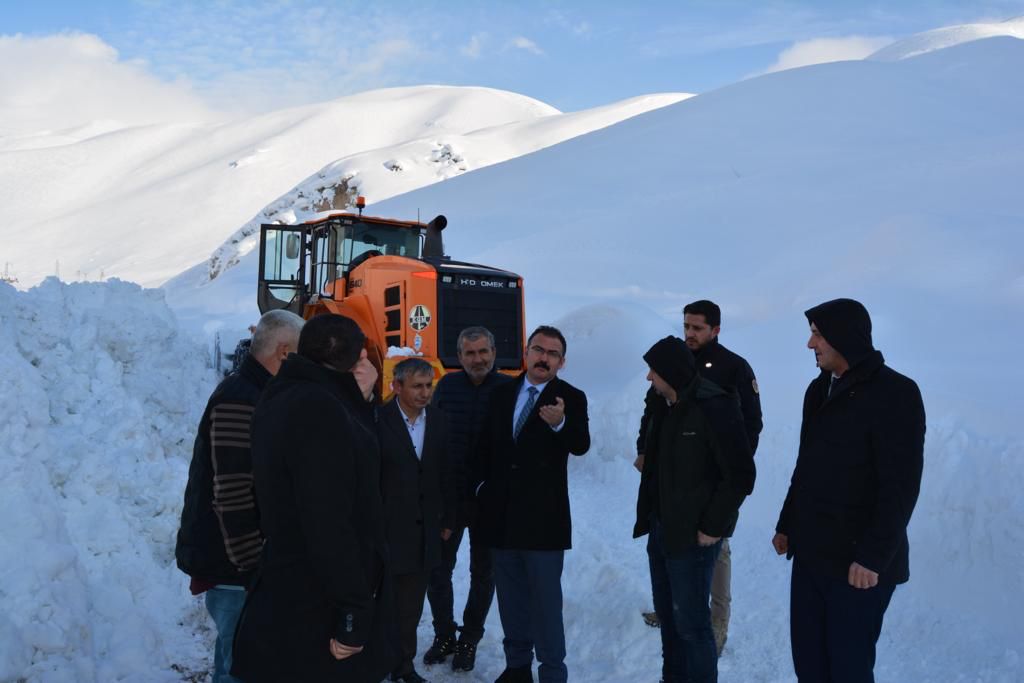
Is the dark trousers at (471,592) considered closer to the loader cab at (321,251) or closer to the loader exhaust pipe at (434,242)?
the loader exhaust pipe at (434,242)

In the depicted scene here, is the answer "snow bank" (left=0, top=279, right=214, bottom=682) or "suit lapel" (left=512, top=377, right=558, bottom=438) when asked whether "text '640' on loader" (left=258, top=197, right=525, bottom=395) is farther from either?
"suit lapel" (left=512, top=377, right=558, bottom=438)

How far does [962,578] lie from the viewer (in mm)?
5805

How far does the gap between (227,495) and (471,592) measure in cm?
240

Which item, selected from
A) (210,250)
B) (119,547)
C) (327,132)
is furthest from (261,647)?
(327,132)

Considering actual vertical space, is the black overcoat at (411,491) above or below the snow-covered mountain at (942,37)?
below

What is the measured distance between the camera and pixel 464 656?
16.8 feet

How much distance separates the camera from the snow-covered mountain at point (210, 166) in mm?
54969

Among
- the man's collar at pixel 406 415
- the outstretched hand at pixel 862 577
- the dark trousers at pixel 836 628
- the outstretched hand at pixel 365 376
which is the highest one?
the outstretched hand at pixel 365 376

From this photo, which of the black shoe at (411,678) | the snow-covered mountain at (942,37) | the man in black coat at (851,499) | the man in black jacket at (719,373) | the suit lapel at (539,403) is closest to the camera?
the man in black coat at (851,499)

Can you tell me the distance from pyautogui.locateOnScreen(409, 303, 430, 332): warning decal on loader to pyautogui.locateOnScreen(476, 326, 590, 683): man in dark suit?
16.4ft

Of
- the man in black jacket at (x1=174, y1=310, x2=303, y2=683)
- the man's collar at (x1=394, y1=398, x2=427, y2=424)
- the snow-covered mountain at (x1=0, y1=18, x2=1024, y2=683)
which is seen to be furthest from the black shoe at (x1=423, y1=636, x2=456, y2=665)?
the man in black jacket at (x1=174, y1=310, x2=303, y2=683)

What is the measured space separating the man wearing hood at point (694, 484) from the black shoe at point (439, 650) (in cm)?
153

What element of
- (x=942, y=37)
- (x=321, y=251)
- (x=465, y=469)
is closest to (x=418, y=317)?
(x=321, y=251)

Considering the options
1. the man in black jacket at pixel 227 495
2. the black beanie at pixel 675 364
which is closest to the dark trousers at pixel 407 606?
the man in black jacket at pixel 227 495
